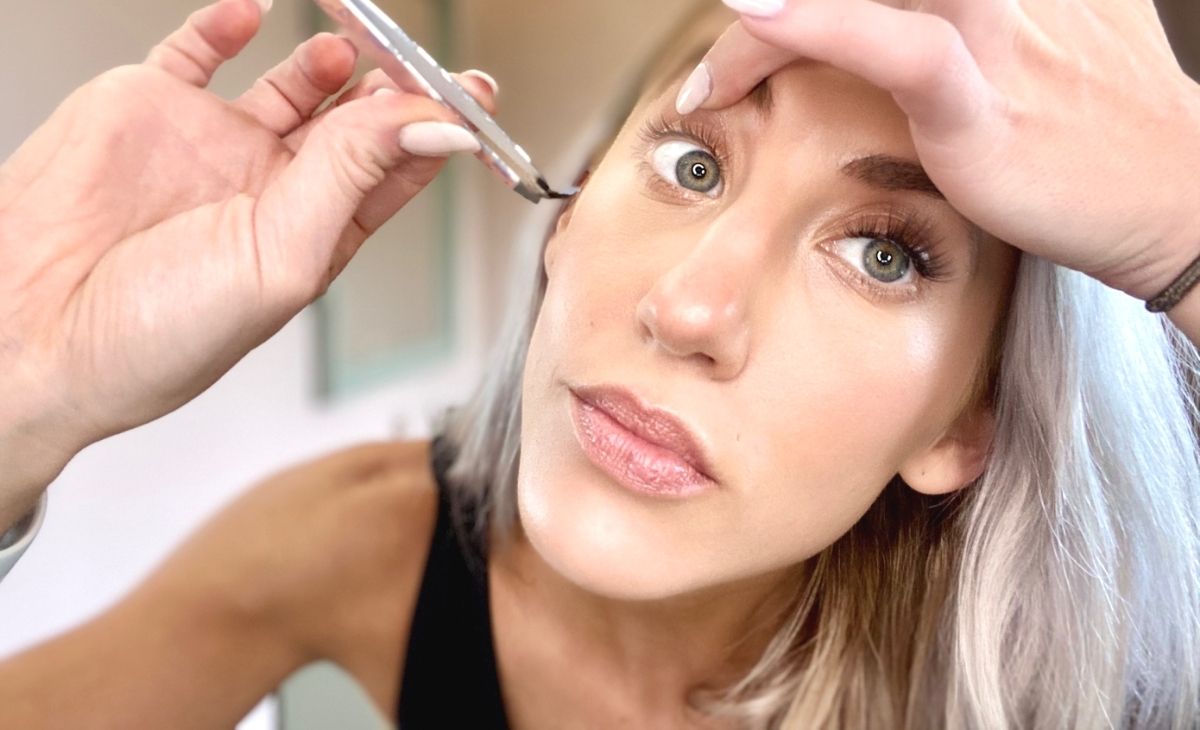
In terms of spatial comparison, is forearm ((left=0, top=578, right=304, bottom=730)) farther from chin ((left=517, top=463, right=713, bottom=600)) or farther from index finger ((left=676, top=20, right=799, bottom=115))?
index finger ((left=676, top=20, right=799, bottom=115))

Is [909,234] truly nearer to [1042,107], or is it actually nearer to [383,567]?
[1042,107]

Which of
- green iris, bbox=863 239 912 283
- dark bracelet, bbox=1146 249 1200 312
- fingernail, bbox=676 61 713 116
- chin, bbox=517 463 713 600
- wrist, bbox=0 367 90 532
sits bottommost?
dark bracelet, bbox=1146 249 1200 312

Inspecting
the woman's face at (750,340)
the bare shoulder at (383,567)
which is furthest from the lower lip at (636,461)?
the bare shoulder at (383,567)

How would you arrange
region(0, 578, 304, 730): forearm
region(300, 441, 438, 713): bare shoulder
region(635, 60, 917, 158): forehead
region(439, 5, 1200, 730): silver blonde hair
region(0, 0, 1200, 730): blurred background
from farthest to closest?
1. region(0, 0, 1200, 730): blurred background
2. region(300, 441, 438, 713): bare shoulder
3. region(0, 578, 304, 730): forearm
4. region(439, 5, 1200, 730): silver blonde hair
5. region(635, 60, 917, 158): forehead

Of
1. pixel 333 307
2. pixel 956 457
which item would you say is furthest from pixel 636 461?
pixel 333 307

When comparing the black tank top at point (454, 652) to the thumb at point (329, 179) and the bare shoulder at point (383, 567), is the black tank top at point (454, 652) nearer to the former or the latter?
the bare shoulder at point (383, 567)

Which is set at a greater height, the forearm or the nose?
the nose

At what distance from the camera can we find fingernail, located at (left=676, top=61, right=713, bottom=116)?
543mm

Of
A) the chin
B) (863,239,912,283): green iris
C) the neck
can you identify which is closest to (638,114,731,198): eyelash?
(863,239,912,283): green iris

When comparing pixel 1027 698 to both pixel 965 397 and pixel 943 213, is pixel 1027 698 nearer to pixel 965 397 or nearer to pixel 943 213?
pixel 965 397

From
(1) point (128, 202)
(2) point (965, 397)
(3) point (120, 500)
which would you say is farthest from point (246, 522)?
(2) point (965, 397)

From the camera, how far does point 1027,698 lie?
30.8 inches

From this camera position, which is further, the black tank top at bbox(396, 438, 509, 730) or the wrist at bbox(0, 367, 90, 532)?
the black tank top at bbox(396, 438, 509, 730)

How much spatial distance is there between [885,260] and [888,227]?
23 millimetres
